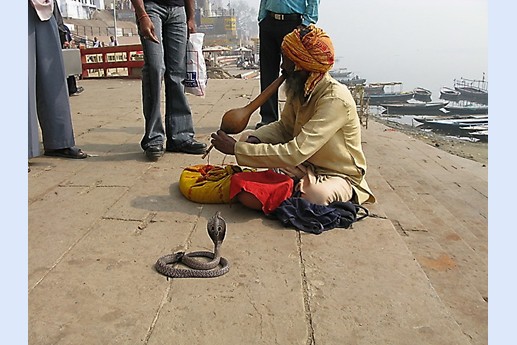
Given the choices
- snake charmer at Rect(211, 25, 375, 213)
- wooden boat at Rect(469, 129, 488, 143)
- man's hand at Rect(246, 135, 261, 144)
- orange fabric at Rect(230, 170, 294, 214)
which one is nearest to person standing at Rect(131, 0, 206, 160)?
man's hand at Rect(246, 135, 261, 144)

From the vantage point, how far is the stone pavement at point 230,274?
1.93 meters

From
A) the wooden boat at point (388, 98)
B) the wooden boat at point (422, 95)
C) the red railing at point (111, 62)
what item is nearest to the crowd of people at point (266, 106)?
the red railing at point (111, 62)

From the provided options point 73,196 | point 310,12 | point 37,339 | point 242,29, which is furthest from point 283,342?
point 242,29

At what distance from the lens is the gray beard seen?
315cm

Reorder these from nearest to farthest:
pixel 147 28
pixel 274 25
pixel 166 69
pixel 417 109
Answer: pixel 147 28 < pixel 166 69 < pixel 274 25 < pixel 417 109

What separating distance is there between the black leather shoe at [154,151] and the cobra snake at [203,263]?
6.29 feet

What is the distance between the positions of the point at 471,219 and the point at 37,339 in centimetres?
457

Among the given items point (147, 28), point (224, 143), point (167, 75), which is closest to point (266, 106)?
point (167, 75)

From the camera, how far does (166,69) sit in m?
4.40

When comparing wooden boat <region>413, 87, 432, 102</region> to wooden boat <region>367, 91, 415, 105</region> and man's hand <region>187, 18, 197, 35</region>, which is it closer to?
wooden boat <region>367, 91, 415, 105</region>

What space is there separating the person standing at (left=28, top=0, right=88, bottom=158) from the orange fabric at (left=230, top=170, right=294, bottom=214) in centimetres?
184

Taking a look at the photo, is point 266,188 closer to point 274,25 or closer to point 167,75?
point 167,75

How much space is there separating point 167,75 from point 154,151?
71 centimetres

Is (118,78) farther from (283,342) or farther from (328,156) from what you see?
(283,342)
